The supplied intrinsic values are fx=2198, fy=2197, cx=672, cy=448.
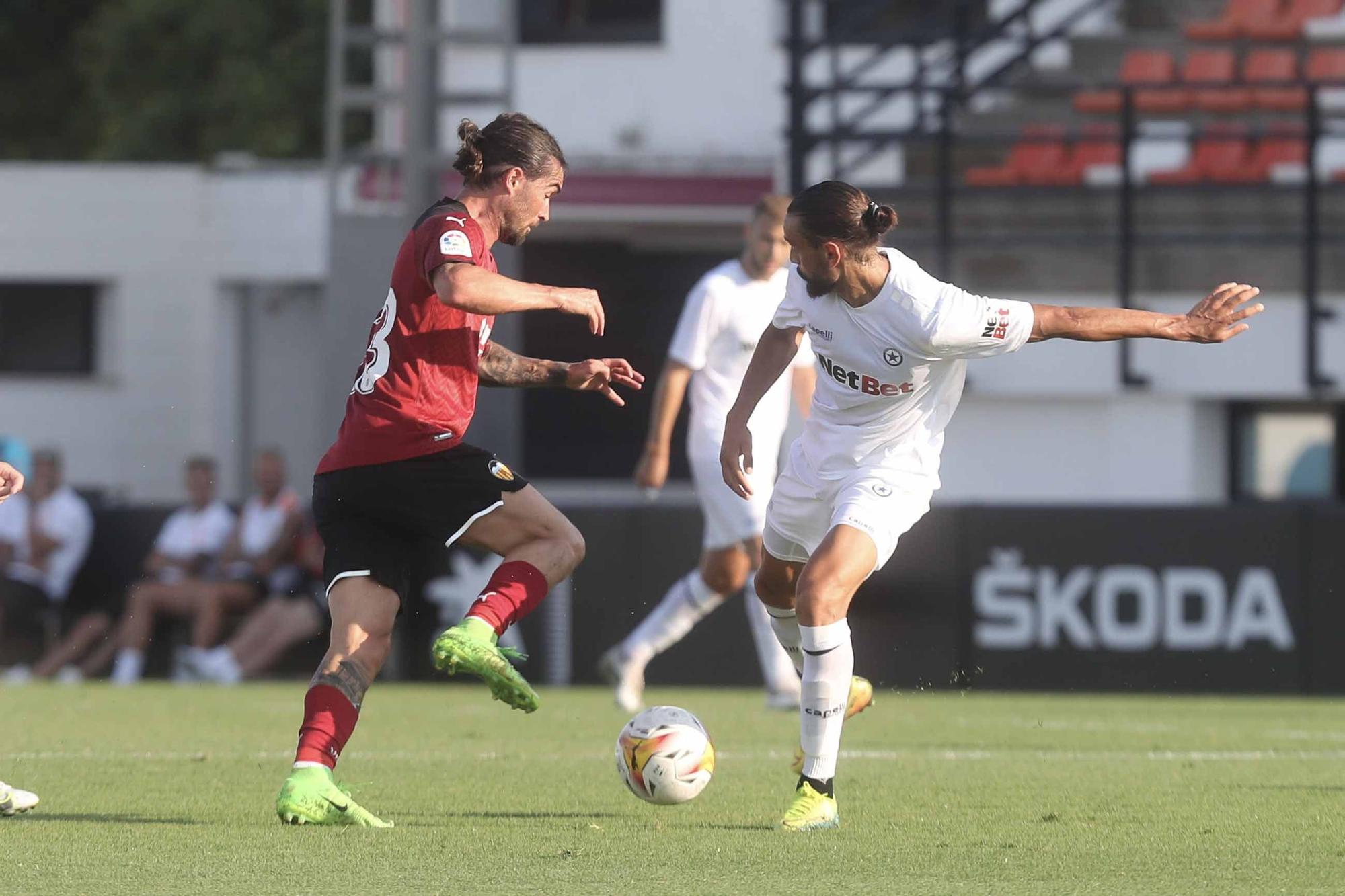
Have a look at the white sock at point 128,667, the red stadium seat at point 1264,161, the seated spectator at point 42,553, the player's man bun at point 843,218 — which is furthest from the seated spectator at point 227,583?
the player's man bun at point 843,218

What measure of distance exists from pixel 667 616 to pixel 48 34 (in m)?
29.1

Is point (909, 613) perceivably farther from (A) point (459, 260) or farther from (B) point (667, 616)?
(A) point (459, 260)

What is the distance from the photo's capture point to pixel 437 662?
5941 mm

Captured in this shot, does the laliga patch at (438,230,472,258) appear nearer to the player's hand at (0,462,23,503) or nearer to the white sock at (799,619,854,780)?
the player's hand at (0,462,23,503)

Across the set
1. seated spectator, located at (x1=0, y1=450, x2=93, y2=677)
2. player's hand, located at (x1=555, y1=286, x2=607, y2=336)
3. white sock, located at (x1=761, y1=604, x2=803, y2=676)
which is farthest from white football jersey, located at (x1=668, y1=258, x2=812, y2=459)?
seated spectator, located at (x1=0, y1=450, x2=93, y2=677)

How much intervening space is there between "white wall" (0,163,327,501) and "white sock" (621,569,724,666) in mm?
14613

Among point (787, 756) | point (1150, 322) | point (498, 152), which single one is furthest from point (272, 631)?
point (1150, 322)

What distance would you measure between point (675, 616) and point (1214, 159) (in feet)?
29.0

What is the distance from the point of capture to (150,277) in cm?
2509

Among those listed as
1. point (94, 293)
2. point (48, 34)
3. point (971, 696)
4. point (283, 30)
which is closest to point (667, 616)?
point (971, 696)

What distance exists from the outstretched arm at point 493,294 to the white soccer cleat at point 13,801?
193cm

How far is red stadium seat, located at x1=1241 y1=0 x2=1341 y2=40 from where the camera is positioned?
61.1ft

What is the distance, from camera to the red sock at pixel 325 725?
612 centimetres

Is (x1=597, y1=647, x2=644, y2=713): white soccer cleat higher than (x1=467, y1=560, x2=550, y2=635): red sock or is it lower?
lower
